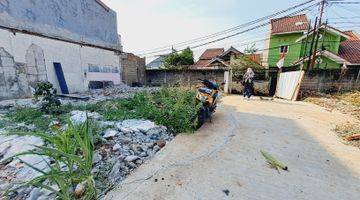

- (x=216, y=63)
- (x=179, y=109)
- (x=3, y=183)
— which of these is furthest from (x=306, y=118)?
(x=216, y=63)

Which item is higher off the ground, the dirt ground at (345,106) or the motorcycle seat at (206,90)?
the motorcycle seat at (206,90)

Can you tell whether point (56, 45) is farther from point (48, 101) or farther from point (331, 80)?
point (331, 80)

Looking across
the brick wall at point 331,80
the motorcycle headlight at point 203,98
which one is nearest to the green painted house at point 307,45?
the brick wall at point 331,80

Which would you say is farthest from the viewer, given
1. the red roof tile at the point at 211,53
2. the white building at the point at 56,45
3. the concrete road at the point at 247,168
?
the red roof tile at the point at 211,53

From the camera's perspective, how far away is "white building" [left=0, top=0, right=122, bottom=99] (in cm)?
627

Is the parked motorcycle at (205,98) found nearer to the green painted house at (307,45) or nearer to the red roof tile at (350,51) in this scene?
the green painted house at (307,45)

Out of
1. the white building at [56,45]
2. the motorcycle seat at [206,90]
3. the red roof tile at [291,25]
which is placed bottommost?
the motorcycle seat at [206,90]

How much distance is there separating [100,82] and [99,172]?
30.2ft

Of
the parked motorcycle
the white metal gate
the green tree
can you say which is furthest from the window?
the parked motorcycle

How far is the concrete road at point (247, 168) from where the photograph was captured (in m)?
1.99

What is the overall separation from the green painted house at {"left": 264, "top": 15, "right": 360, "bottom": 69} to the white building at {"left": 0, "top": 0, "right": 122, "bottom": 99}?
13590mm

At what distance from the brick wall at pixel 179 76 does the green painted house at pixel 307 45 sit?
23.2 feet

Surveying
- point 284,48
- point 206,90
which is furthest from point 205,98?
point 284,48

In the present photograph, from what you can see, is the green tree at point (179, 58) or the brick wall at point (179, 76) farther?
the green tree at point (179, 58)
